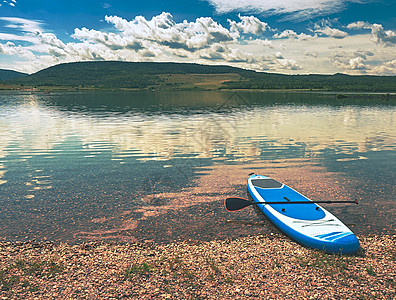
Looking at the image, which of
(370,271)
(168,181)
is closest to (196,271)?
(370,271)

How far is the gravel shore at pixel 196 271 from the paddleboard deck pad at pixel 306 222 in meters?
0.40

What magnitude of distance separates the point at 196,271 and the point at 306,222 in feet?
18.2

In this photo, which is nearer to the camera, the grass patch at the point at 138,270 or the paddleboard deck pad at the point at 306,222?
the grass patch at the point at 138,270

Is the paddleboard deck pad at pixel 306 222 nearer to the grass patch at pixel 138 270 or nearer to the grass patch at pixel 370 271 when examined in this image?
the grass patch at pixel 370 271

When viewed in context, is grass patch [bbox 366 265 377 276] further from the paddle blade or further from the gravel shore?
the paddle blade

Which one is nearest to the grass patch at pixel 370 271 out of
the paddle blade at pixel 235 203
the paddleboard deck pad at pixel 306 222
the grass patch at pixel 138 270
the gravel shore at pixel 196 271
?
the gravel shore at pixel 196 271

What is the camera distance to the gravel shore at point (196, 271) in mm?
8203

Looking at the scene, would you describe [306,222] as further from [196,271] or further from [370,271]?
[196,271]

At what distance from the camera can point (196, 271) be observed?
30.4 feet

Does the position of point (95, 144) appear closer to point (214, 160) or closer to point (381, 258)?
point (214, 160)

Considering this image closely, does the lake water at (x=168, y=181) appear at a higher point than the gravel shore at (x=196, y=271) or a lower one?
higher

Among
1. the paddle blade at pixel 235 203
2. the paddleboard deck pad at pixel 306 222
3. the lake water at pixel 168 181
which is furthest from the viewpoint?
the paddle blade at pixel 235 203

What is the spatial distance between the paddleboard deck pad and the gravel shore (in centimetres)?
40

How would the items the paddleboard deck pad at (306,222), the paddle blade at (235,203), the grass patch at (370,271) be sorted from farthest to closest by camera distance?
the paddle blade at (235,203) → the paddleboard deck pad at (306,222) → the grass patch at (370,271)
